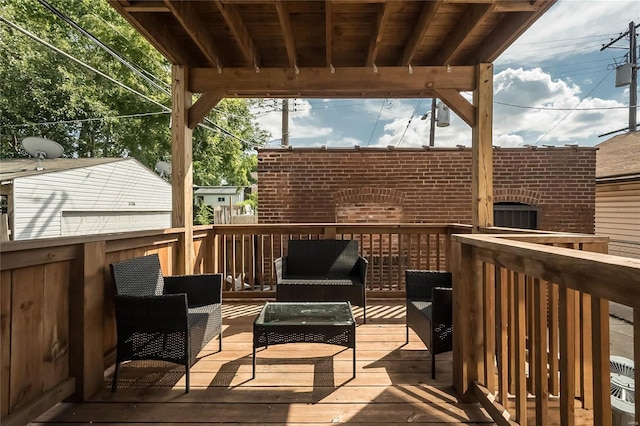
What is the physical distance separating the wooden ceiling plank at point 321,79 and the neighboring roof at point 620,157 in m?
7.52

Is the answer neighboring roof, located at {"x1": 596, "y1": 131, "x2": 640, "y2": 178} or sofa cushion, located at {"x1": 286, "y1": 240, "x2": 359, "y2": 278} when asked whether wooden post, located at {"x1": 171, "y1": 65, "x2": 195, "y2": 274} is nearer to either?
sofa cushion, located at {"x1": 286, "y1": 240, "x2": 359, "y2": 278}

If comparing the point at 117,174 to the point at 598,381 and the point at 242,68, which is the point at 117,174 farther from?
the point at 598,381

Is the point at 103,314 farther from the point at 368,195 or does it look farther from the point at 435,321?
the point at 368,195

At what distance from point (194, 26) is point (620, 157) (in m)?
12.1

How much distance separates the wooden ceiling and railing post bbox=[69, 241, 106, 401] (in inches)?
76.8

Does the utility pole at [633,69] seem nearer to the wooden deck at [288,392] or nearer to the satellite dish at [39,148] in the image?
the wooden deck at [288,392]

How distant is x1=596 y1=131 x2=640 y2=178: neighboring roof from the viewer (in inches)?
330

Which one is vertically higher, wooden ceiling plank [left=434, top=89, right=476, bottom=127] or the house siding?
wooden ceiling plank [left=434, top=89, right=476, bottom=127]

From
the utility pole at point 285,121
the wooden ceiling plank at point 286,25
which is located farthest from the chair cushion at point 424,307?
the utility pole at point 285,121

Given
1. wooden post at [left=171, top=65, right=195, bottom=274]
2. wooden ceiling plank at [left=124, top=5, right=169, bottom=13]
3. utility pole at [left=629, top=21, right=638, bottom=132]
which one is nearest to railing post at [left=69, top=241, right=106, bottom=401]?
wooden post at [left=171, top=65, right=195, bottom=274]

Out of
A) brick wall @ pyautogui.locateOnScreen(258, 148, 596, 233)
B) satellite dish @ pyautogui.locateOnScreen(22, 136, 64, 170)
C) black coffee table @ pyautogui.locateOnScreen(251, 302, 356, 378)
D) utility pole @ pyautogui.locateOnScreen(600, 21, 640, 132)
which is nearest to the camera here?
black coffee table @ pyautogui.locateOnScreen(251, 302, 356, 378)

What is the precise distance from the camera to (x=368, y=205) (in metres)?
6.16

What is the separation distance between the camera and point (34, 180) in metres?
8.00

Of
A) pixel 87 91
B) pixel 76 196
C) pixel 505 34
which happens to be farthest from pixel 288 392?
pixel 87 91
